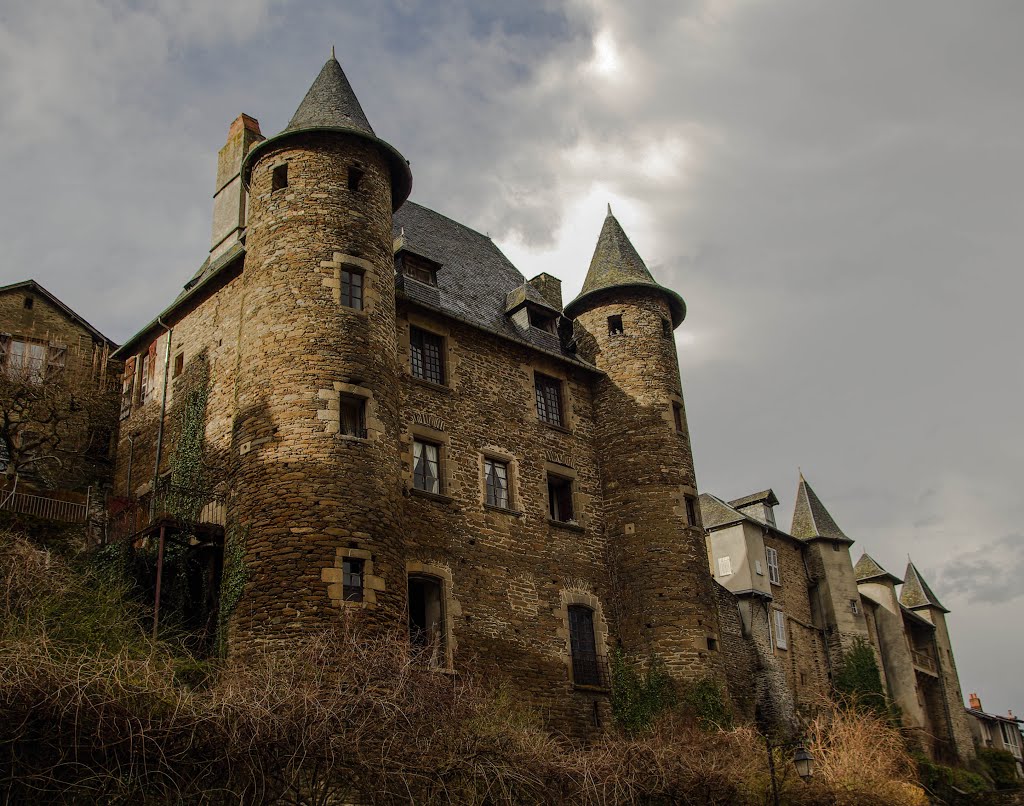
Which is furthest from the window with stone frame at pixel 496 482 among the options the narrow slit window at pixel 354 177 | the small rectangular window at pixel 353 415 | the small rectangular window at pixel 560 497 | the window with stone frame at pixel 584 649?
the narrow slit window at pixel 354 177

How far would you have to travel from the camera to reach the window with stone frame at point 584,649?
20453mm

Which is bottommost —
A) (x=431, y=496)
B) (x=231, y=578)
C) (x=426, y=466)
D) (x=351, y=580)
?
(x=351, y=580)

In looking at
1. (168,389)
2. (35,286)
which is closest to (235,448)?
(168,389)

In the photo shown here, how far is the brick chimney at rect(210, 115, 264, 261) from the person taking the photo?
2394 cm

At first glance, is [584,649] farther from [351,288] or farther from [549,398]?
[351,288]

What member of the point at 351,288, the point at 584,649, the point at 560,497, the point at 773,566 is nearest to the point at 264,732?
the point at 351,288

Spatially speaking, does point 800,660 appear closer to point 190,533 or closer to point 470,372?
point 470,372

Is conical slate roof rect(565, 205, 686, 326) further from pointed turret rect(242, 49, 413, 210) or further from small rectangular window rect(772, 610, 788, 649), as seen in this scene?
small rectangular window rect(772, 610, 788, 649)

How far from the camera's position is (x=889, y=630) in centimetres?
3578

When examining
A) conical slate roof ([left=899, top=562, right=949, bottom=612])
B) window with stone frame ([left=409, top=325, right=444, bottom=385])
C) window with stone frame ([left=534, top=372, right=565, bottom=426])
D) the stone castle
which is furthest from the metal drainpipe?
conical slate roof ([left=899, top=562, right=949, bottom=612])

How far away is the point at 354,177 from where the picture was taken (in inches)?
781

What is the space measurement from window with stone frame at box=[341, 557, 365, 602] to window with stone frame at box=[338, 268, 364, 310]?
4.78 metres

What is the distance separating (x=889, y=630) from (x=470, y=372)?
21814 millimetres

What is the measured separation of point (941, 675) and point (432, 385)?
28776 millimetres
